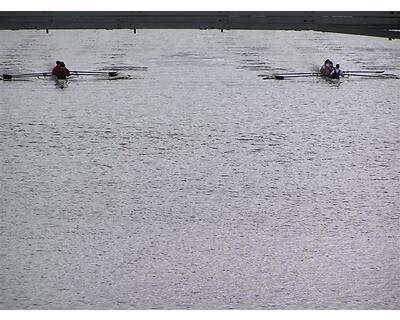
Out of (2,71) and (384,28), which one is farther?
(2,71)

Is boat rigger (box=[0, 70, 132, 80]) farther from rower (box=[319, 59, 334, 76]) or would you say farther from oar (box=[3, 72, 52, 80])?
rower (box=[319, 59, 334, 76])

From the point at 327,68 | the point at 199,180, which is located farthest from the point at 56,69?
the point at 327,68

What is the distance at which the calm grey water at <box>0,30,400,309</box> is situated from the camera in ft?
9.87

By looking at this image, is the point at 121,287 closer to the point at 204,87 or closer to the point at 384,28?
the point at 384,28

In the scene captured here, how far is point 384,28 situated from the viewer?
3.97 meters

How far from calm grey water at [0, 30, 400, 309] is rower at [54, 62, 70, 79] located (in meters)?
0.12

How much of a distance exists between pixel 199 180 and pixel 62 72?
2084mm

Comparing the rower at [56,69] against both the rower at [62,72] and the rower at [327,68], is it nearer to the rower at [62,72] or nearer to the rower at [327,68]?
the rower at [62,72]

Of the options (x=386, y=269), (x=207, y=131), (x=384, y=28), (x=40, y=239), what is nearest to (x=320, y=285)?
(x=386, y=269)

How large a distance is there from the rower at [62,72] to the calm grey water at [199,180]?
0.39ft

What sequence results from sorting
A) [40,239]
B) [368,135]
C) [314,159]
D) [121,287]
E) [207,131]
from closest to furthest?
[121,287] → [40,239] → [314,159] → [368,135] → [207,131]

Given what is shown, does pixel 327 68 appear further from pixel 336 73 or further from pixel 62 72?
pixel 62 72

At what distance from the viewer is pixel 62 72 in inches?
228

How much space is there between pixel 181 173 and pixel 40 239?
125 centimetres
